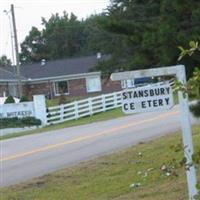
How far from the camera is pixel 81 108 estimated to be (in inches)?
1521

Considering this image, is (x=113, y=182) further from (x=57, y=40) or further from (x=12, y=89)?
(x=57, y=40)

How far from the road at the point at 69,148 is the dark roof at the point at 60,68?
41426 millimetres

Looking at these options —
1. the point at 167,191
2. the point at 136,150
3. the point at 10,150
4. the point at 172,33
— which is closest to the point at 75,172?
the point at 136,150

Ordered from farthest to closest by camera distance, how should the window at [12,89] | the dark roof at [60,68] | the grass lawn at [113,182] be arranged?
the dark roof at [60,68] < the window at [12,89] < the grass lawn at [113,182]

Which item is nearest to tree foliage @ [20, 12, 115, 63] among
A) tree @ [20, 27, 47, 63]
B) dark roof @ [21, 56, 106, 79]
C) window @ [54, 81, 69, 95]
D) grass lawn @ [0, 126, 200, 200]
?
tree @ [20, 27, 47, 63]

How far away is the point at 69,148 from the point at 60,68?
50783 millimetres

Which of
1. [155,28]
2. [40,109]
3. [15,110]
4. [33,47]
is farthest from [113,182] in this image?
[33,47]

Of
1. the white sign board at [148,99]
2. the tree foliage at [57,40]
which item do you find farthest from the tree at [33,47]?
the white sign board at [148,99]

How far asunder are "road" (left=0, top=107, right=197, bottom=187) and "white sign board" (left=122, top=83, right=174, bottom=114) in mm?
6119

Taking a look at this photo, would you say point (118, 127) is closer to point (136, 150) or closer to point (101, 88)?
point (136, 150)

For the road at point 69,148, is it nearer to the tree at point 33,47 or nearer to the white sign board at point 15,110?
the white sign board at point 15,110

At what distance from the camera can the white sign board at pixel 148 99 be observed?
285 inches

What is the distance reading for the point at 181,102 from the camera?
7016mm

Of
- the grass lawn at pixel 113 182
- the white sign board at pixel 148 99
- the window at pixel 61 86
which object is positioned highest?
the window at pixel 61 86
